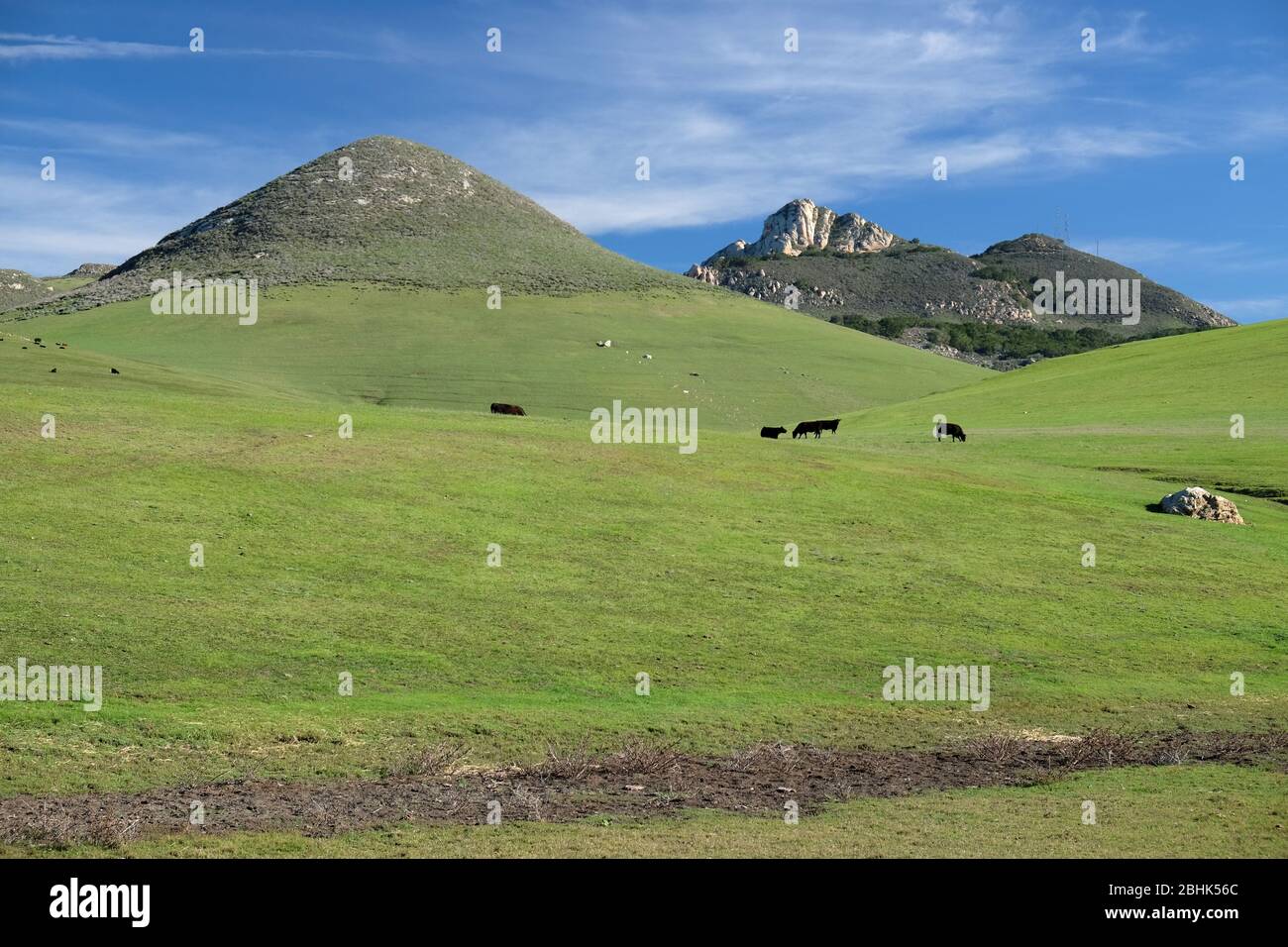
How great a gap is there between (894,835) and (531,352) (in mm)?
106126

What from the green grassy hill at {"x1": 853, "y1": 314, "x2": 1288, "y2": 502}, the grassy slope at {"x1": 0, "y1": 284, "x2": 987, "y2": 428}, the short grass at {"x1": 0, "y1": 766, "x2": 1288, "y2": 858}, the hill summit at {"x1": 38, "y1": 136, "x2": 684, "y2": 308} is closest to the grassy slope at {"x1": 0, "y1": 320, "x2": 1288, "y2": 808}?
the short grass at {"x1": 0, "y1": 766, "x2": 1288, "y2": 858}

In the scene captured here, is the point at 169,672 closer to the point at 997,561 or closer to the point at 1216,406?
the point at 997,561

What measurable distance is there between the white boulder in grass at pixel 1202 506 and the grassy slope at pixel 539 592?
1197 mm

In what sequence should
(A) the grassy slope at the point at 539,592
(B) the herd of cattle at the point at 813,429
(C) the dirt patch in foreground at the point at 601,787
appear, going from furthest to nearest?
(B) the herd of cattle at the point at 813,429
(A) the grassy slope at the point at 539,592
(C) the dirt patch in foreground at the point at 601,787

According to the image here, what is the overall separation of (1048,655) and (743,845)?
50.2 ft

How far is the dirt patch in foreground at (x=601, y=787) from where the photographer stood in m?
15.6

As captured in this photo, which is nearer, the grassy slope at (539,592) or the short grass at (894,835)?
the short grass at (894,835)

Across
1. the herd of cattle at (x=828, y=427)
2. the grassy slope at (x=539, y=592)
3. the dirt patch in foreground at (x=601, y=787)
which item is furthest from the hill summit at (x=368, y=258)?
the dirt patch in foreground at (x=601, y=787)

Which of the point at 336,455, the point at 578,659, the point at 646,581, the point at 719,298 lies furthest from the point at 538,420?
the point at 719,298

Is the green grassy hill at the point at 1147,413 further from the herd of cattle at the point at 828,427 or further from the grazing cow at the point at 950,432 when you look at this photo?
the herd of cattle at the point at 828,427

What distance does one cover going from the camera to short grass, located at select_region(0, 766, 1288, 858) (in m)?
14.0

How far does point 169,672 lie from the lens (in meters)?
21.9

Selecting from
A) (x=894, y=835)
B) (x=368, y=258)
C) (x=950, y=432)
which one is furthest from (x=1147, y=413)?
(x=368, y=258)

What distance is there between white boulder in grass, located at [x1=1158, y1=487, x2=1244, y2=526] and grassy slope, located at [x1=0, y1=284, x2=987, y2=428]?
157ft
